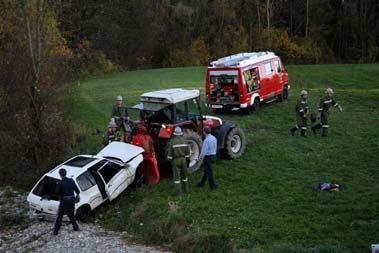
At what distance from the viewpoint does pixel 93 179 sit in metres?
15.7

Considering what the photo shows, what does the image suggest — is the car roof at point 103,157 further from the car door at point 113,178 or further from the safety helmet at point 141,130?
the safety helmet at point 141,130

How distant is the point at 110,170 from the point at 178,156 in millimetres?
2227

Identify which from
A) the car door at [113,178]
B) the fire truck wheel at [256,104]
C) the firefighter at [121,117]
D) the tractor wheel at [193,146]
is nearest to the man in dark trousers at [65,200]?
the car door at [113,178]

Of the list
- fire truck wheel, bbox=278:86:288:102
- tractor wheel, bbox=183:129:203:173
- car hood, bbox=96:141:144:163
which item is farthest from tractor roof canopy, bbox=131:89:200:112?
fire truck wheel, bbox=278:86:288:102

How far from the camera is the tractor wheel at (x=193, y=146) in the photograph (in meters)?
17.0

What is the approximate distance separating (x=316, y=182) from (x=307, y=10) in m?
50.4

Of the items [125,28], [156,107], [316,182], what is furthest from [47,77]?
[125,28]

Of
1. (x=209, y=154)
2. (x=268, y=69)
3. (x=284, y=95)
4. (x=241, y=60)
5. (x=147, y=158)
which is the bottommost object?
(x=284, y=95)

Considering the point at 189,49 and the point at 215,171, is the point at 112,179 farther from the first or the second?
the point at 189,49

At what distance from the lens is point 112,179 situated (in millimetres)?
15820

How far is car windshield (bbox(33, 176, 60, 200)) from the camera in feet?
50.3

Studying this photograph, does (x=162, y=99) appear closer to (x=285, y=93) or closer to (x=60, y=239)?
(x=60, y=239)

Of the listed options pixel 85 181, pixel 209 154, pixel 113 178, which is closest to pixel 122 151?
pixel 113 178

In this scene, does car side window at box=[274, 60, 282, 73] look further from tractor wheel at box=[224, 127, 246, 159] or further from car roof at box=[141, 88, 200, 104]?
car roof at box=[141, 88, 200, 104]
